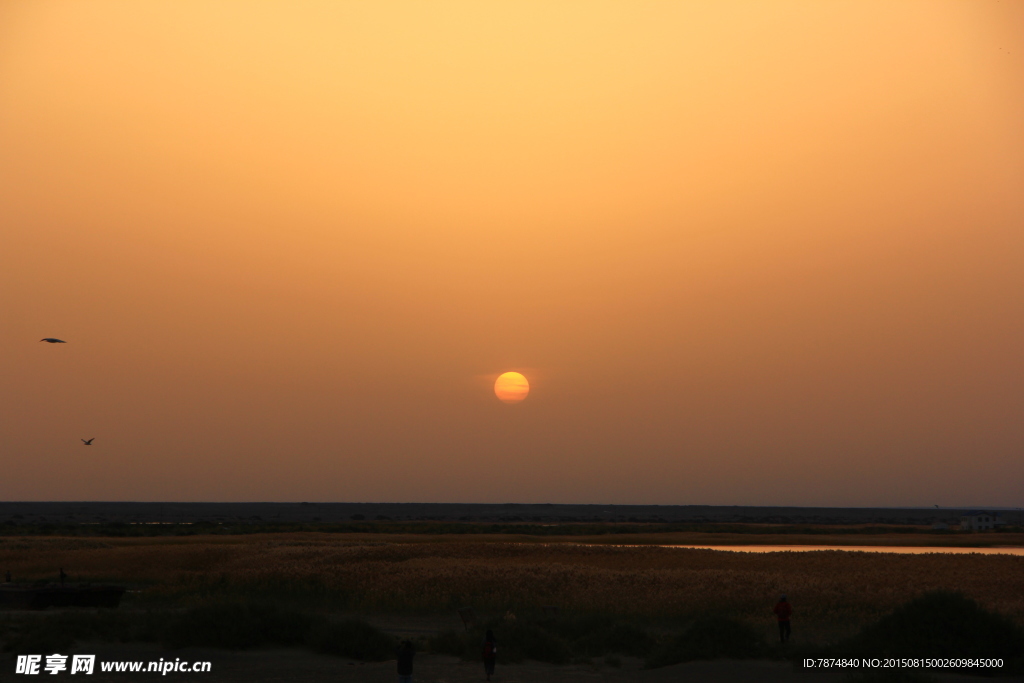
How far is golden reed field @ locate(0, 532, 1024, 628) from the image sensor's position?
3791 centimetres

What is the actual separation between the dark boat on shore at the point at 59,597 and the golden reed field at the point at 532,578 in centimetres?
363

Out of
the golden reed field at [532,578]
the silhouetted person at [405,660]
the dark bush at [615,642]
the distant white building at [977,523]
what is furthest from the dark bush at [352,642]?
the distant white building at [977,523]

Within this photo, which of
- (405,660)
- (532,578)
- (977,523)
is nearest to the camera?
(405,660)

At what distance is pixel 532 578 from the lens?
4425 centimetres

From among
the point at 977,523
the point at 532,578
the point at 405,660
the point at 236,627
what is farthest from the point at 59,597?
the point at 977,523

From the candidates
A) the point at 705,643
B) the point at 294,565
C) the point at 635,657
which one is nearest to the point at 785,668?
the point at 705,643

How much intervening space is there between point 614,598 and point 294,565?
20.8m

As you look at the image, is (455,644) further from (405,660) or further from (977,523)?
(977,523)

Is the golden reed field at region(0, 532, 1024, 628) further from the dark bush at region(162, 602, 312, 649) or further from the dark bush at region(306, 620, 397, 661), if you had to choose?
the dark bush at region(162, 602, 312, 649)

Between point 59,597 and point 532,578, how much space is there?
20.2 meters

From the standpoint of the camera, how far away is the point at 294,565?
51656 mm

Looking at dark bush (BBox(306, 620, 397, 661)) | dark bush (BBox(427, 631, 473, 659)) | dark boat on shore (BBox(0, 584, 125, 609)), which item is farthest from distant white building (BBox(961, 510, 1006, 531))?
dark bush (BBox(306, 620, 397, 661))

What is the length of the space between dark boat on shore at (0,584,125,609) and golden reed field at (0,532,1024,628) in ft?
11.9

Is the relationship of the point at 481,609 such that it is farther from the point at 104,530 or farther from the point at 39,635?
the point at 104,530
